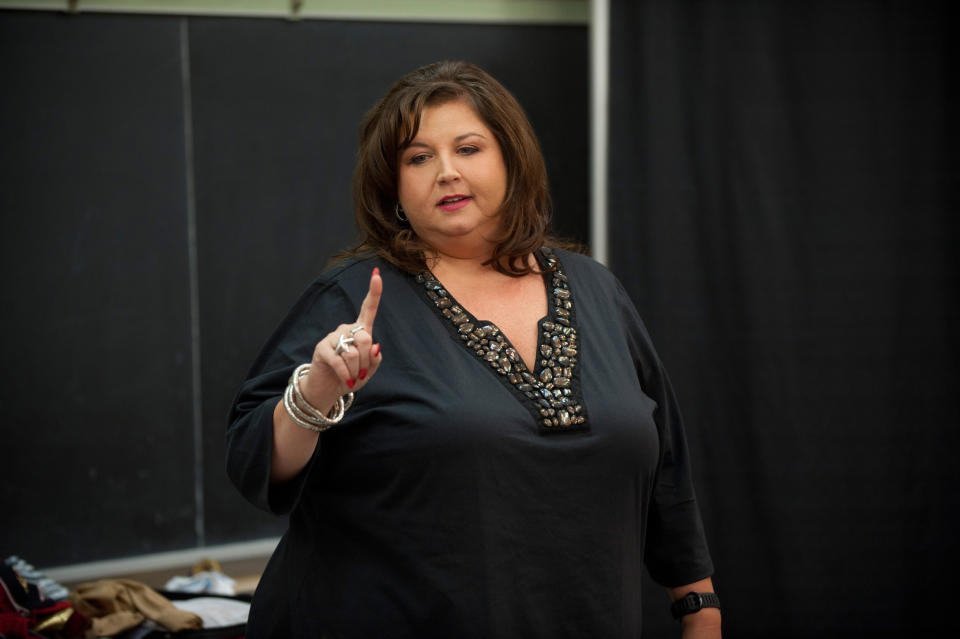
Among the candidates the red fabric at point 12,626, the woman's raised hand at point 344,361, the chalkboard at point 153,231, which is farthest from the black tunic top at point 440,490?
the chalkboard at point 153,231

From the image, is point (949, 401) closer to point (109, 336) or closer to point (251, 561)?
point (251, 561)

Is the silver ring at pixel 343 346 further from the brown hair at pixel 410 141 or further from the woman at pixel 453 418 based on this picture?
the brown hair at pixel 410 141

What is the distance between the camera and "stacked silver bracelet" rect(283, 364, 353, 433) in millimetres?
1248

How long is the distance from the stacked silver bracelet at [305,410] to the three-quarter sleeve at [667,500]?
559mm

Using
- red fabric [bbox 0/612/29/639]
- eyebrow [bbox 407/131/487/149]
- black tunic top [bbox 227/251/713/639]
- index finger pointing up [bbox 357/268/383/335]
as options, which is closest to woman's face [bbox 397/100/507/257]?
eyebrow [bbox 407/131/487/149]

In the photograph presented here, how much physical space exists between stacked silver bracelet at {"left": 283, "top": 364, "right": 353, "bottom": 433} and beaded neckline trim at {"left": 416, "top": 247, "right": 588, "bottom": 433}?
0.79 ft

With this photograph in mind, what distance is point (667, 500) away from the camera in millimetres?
1628

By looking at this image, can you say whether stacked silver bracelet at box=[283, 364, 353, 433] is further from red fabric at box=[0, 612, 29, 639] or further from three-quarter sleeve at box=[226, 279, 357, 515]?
red fabric at box=[0, 612, 29, 639]

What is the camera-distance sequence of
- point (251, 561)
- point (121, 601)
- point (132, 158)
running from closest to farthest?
point (121, 601), point (132, 158), point (251, 561)

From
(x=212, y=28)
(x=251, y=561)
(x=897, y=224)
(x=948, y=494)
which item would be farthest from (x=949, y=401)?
(x=212, y=28)

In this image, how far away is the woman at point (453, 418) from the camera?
1.33m

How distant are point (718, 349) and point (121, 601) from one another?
1877 millimetres

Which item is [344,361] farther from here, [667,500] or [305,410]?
[667,500]

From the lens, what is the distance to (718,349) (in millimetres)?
3084
